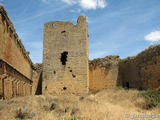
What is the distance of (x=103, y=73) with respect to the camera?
1680 cm

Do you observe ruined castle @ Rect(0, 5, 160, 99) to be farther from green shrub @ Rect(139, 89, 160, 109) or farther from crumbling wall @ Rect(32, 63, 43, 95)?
green shrub @ Rect(139, 89, 160, 109)

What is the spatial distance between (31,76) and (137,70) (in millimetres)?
11121

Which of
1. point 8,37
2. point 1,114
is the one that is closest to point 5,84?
point 8,37

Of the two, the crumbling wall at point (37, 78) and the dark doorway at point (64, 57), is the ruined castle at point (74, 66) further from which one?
the crumbling wall at point (37, 78)

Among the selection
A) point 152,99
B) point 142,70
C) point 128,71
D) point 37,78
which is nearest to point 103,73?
point 128,71

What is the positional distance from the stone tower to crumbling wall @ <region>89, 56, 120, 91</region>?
182cm

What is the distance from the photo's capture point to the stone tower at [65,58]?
15055 millimetres

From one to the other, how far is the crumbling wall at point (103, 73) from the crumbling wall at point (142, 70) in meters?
0.58

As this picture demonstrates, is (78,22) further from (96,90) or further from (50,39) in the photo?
(96,90)

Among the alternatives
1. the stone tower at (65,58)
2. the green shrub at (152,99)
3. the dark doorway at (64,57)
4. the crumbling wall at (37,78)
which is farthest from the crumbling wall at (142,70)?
the crumbling wall at (37,78)

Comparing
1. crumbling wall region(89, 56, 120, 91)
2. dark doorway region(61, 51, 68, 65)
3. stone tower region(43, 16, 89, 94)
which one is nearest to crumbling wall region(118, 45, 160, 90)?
crumbling wall region(89, 56, 120, 91)

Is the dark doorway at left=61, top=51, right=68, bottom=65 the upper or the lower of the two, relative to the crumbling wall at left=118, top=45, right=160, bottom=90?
upper

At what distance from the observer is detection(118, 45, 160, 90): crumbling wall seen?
38.3 feet

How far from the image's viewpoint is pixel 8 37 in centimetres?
1096
